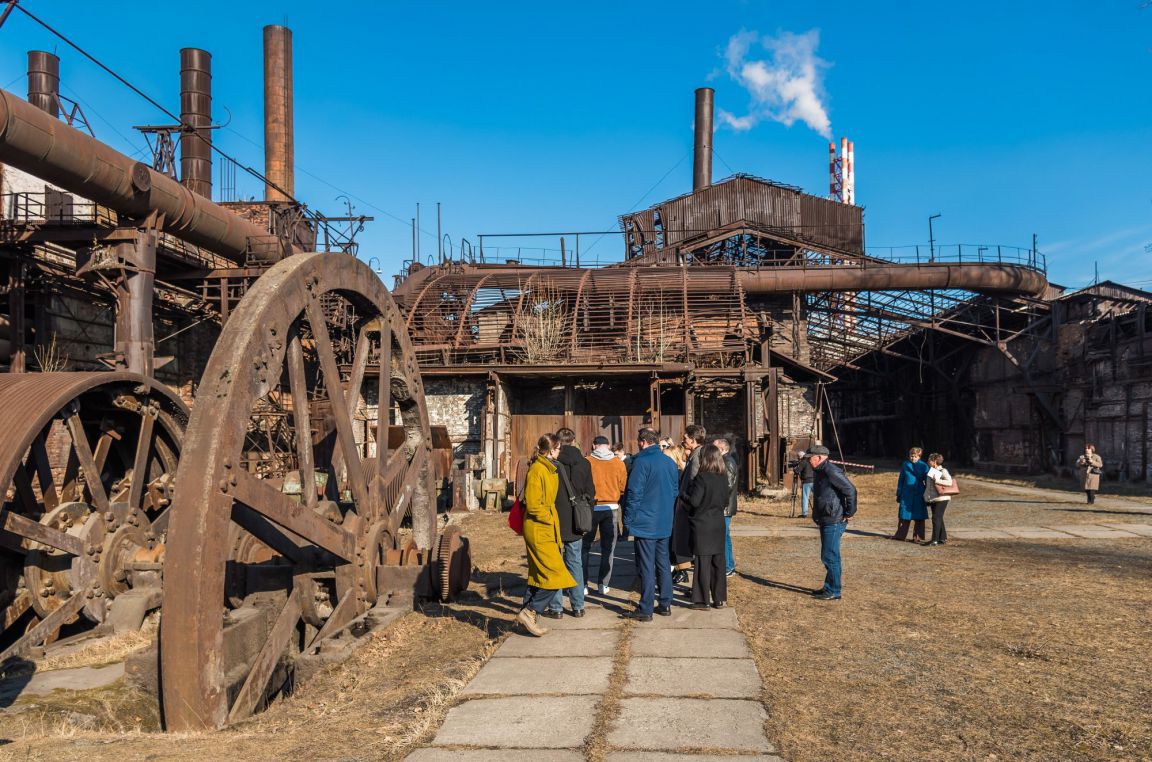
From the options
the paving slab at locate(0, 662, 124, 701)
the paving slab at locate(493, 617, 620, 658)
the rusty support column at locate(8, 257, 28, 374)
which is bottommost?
the paving slab at locate(0, 662, 124, 701)

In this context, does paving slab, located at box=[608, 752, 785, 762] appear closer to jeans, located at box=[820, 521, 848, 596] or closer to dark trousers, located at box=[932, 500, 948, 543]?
jeans, located at box=[820, 521, 848, 596]

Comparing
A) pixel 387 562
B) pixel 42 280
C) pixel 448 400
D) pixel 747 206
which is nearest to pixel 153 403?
pixel 387 562

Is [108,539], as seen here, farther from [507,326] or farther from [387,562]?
[507,326]

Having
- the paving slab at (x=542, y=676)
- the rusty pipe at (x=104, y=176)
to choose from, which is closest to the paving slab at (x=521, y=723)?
the paving slab at (x=542, y=676)

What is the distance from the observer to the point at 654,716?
15.1ft

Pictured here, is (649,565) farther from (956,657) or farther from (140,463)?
(140,463)

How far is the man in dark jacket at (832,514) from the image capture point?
8031 millimetres

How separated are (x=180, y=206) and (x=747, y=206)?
2163cm

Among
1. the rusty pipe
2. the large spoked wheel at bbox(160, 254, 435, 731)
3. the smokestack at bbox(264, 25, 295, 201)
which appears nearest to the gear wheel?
the large spoked wheel at bbox(160, 254, 435, 731)

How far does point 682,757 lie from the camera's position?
3992 millimetres

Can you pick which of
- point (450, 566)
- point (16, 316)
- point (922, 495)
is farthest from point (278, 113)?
point (450, 566)

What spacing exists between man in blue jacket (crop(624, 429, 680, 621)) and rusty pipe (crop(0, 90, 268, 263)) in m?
10.5

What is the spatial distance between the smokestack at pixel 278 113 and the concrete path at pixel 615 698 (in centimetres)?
2550

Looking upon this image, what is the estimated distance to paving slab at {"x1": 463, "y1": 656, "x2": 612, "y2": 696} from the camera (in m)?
5.20
